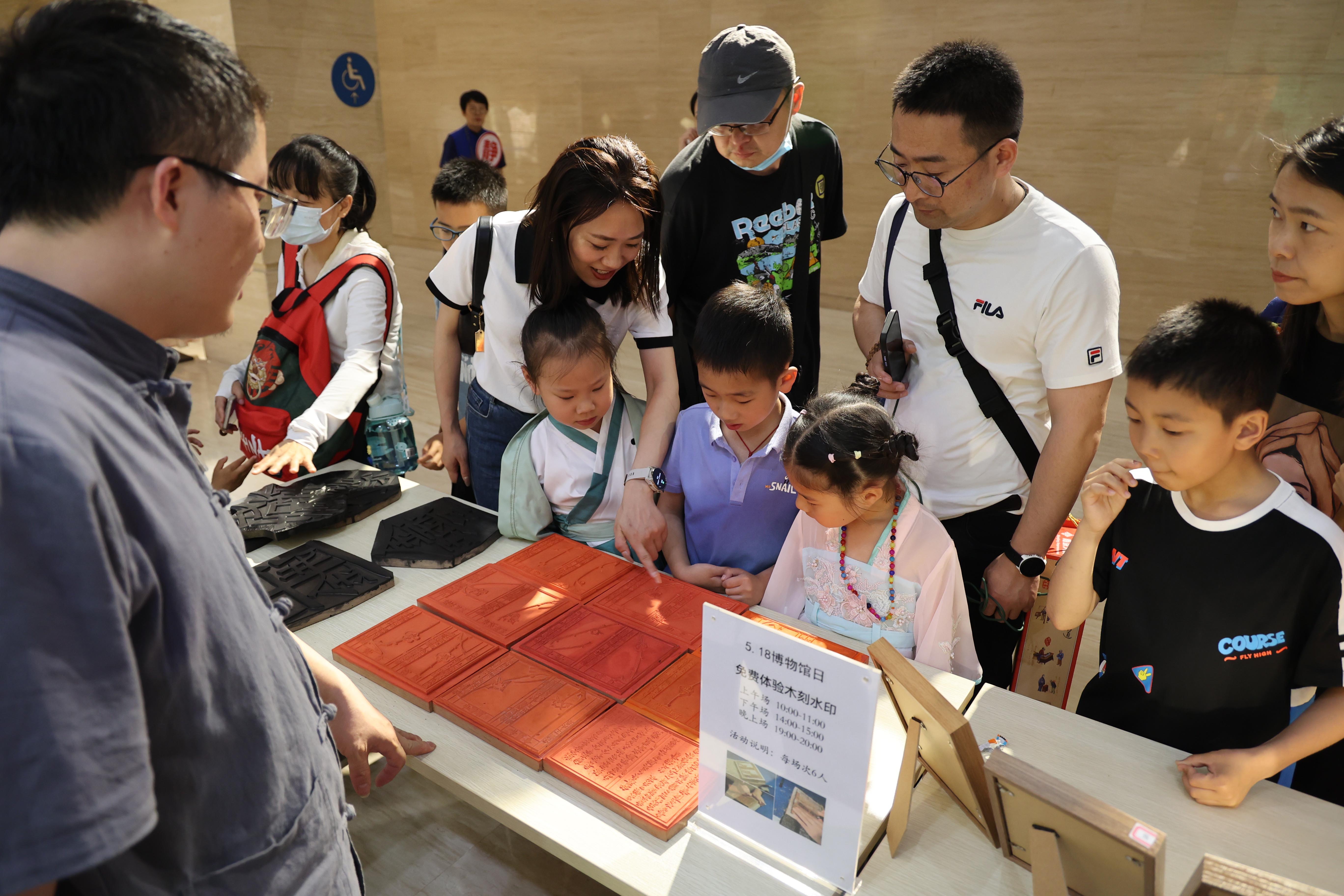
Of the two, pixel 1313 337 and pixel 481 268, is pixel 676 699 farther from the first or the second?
pixel 1313 337

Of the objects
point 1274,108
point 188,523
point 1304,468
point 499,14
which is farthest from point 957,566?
point 499,14

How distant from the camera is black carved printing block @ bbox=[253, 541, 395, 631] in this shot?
1564 mm

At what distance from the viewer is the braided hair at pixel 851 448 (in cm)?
145

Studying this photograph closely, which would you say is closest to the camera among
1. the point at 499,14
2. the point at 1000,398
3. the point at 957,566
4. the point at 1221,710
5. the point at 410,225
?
the point at 1221,710

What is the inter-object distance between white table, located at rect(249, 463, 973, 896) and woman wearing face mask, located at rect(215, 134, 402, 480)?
0.99 meters

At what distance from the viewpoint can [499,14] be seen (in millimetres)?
7832

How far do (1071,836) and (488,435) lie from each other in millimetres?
1532

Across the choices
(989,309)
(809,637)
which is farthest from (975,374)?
(809,637)

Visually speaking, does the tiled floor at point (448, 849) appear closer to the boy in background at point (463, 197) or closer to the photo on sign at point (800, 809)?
the photo on sign at point (800, 809)

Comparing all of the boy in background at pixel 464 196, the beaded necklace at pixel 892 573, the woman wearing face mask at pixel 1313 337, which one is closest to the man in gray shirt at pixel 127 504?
the beaded necklace at pixel 892 573

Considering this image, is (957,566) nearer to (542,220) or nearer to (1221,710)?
(1221,710)

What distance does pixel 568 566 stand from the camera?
1694 millimetres

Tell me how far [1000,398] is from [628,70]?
6345mm

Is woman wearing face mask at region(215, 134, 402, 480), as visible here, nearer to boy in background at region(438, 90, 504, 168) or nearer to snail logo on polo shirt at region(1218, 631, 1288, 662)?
snail logo on polo shirt at region(1218, 631, 1288, 662)
